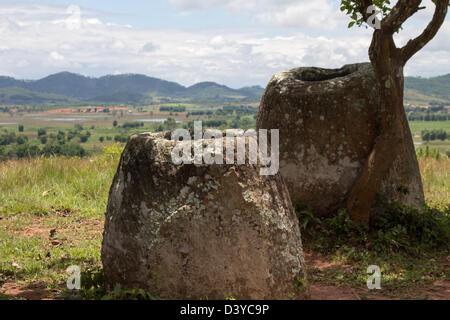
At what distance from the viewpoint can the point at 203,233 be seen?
4094mm

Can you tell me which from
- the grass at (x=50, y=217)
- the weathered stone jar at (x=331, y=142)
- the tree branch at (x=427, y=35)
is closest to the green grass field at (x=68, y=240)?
the grass at (x=50, y=217)

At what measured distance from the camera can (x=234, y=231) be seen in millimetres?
4113

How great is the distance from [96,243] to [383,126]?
15.9 ft

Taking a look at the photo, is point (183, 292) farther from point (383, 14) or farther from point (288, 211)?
point (383, 14)

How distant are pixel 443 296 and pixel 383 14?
4715mm

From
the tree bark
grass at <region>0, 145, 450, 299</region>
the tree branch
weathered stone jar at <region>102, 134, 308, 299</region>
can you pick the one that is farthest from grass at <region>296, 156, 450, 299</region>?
the tree branch

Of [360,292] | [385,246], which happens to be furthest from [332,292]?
[385,246]

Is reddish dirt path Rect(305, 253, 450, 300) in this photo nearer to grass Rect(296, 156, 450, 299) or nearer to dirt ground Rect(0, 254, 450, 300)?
dirt ground Rect(0, 254, 450, 300)

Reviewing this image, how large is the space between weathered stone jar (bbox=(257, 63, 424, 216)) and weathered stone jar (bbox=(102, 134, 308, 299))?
364 centimetres

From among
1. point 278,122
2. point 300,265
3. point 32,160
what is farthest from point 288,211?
point 32,160

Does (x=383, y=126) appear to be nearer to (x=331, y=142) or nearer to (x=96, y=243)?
(x=331, y=142)

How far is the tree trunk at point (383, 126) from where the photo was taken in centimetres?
742

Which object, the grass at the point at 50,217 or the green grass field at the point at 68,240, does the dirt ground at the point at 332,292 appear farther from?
the grass at the point at 50,217

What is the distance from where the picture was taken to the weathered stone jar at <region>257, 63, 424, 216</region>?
25.5 feet
